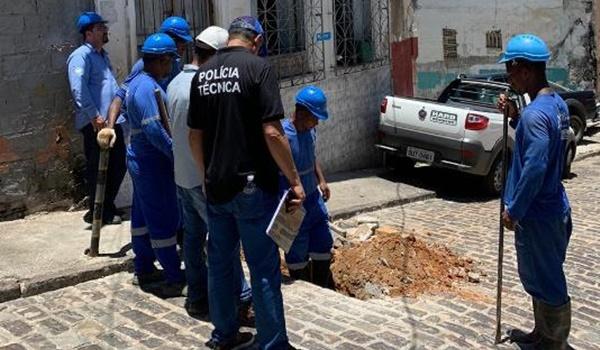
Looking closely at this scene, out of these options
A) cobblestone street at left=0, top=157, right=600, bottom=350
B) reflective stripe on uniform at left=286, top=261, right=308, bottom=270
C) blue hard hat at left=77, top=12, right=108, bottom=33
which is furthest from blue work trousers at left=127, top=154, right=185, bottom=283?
blue hard hat at left=77, top=12, right=108, bottom=33

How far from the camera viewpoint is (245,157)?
4051 mm

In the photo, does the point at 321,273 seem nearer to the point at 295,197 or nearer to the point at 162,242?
the point at 162,242

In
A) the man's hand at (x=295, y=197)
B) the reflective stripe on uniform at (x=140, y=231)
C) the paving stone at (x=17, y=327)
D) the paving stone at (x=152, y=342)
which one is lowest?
the paving stone at (x=152, y=342)

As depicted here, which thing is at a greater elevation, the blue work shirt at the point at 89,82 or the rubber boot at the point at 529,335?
the blue work shirt at the point at 89,82

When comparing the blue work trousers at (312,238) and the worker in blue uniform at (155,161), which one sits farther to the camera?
the blue work trousers at (312,238)

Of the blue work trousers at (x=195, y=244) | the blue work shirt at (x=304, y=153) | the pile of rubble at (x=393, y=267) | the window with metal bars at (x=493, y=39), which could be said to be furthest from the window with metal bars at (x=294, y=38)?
the window with metal bars at (x=493, y=39)

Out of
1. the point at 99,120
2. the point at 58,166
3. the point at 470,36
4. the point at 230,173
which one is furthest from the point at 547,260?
the point at 470,36

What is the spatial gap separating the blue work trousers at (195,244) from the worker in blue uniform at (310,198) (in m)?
1.01

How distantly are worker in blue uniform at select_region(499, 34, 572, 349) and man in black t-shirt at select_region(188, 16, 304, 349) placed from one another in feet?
4.43

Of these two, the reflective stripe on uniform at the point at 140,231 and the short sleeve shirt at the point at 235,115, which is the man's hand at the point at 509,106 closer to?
the short sleeve shirt at the point at 235,115

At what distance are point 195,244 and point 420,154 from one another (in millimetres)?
5877

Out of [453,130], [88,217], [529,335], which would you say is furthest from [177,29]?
[453,130]

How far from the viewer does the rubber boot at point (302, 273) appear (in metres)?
6.09

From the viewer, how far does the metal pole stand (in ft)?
19.5
